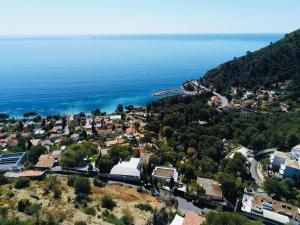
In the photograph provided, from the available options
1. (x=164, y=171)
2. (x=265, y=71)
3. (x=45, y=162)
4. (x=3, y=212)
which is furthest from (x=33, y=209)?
(x=265, y=71)

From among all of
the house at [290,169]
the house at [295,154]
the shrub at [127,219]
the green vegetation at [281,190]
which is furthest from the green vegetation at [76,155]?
the house at [295,154]

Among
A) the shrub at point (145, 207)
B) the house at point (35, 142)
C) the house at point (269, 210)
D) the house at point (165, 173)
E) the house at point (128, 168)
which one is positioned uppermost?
the shrub at point (145, 207)

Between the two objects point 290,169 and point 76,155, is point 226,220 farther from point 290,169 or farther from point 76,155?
point 76,155

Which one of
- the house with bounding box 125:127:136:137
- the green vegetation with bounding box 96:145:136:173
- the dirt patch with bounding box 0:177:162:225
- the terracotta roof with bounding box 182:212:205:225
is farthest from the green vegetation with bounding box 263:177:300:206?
the house with bounding box 125:127:136:137

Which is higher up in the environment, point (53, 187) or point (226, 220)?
point (226, 220)

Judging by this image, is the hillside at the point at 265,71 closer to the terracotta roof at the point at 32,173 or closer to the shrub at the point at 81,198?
the shrub at the point at 81,198

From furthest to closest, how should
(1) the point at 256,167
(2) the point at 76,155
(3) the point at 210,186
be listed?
(1) the point at 256,167, (2) the point at 76,155, (3) the point at 210,186

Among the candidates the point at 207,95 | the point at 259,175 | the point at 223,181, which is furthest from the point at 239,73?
the point at 223,181
